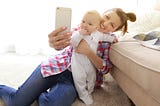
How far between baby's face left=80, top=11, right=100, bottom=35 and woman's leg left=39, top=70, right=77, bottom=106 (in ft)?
0.75

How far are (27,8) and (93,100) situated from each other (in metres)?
1.08

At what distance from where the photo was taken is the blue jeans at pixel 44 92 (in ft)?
3.48

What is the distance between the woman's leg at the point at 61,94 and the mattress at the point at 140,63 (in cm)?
22

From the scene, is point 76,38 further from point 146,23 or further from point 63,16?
point 146,23

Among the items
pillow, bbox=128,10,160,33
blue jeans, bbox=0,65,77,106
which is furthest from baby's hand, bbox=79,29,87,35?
pillow, bbox=128,10,160,33

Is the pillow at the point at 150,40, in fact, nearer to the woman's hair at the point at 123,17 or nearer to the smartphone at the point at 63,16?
the woman's hair at the point at 123,17

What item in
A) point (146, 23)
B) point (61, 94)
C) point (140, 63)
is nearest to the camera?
point (140, 63)

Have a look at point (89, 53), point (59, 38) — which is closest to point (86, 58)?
point (89, 53)

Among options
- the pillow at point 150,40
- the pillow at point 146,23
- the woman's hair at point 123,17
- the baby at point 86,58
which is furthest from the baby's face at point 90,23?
the pillow at point 146,23

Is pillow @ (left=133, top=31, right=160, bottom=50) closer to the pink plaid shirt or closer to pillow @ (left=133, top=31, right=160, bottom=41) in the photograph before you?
pillow @ (left=133, top=31, right=160, bottom=41)

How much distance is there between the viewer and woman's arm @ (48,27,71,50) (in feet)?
3.62

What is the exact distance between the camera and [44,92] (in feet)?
3.72

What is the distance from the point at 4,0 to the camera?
192 centimetres

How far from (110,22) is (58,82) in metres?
0.36
